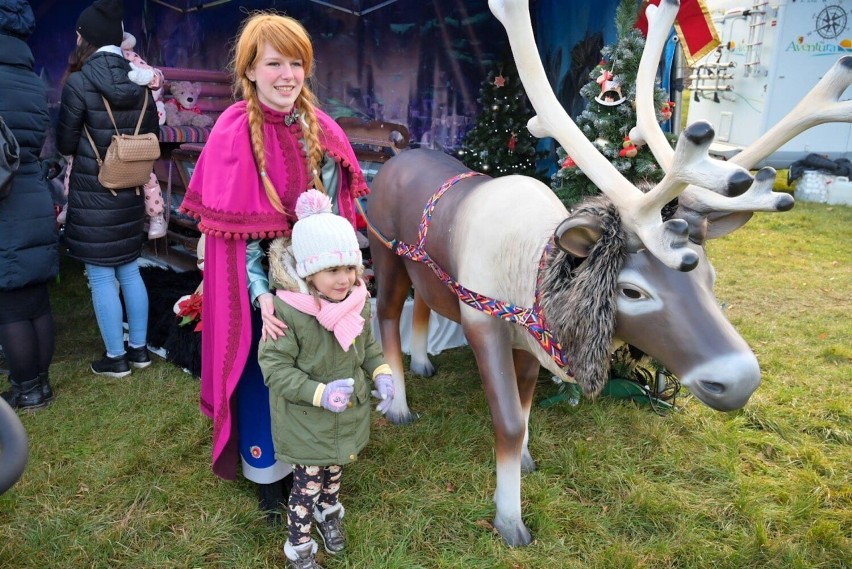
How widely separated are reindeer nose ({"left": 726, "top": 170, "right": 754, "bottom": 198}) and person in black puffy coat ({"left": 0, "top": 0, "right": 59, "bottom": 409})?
3153 millimetres

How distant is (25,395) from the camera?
11.1ft

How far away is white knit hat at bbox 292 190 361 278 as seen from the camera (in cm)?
191

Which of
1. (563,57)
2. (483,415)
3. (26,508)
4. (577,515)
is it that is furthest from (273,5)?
(577,515)

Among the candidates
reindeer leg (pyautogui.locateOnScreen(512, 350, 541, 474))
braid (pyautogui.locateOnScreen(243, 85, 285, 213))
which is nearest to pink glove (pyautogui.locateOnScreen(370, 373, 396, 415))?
braid (pyautogui.locateOnScreen(243, 85, 285, 213))

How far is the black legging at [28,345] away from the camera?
10.4 feet

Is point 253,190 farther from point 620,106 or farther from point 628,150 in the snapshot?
point 620,106

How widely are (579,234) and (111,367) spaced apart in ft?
10.4

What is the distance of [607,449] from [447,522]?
1036 mm

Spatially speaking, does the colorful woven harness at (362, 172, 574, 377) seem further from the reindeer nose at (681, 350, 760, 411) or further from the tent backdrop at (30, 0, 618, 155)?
the tent backdrop at (30, 0, 618, 155)

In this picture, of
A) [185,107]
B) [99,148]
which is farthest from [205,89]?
[99,148]

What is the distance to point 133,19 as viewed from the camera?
20.1ft

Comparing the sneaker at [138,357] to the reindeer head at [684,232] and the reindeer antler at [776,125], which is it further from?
the reindeer antler at [776,125]

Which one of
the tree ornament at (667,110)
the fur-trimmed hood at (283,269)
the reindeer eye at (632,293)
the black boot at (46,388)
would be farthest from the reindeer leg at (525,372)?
the black boot at (46,388)

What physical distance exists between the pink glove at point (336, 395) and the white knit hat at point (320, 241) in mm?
370
